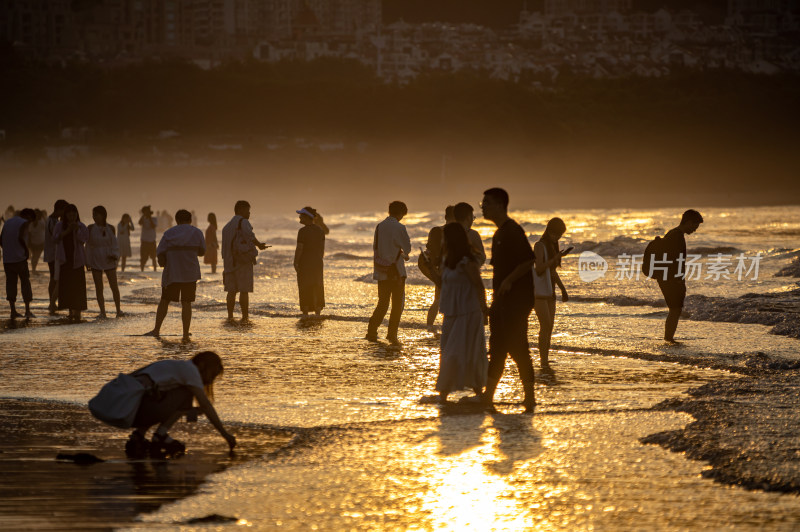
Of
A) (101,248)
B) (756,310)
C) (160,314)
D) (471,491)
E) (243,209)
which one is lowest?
(471,491)

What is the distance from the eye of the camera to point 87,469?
573 centimetres

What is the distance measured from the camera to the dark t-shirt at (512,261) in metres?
7.35

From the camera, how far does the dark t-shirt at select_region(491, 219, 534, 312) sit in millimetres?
7348

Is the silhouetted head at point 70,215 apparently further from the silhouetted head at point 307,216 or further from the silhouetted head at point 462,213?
the silhouetted head at point 462,213

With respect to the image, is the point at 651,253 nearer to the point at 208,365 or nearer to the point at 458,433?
the point at 458,433

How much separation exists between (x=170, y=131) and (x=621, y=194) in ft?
177

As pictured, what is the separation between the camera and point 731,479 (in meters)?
5.55

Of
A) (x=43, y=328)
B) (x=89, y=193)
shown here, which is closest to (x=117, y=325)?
(x=43, y=328)

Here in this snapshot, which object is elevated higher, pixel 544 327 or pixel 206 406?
pixel 544 327

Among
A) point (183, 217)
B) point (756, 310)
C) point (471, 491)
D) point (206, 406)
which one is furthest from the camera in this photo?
point (756, 310)

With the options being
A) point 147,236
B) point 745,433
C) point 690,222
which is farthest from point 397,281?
point 147,236

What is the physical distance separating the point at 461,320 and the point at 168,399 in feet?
8.05

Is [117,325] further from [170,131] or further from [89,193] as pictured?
[170,131]

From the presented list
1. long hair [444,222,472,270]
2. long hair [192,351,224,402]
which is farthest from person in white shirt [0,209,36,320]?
long hair [192,351,224,402]
